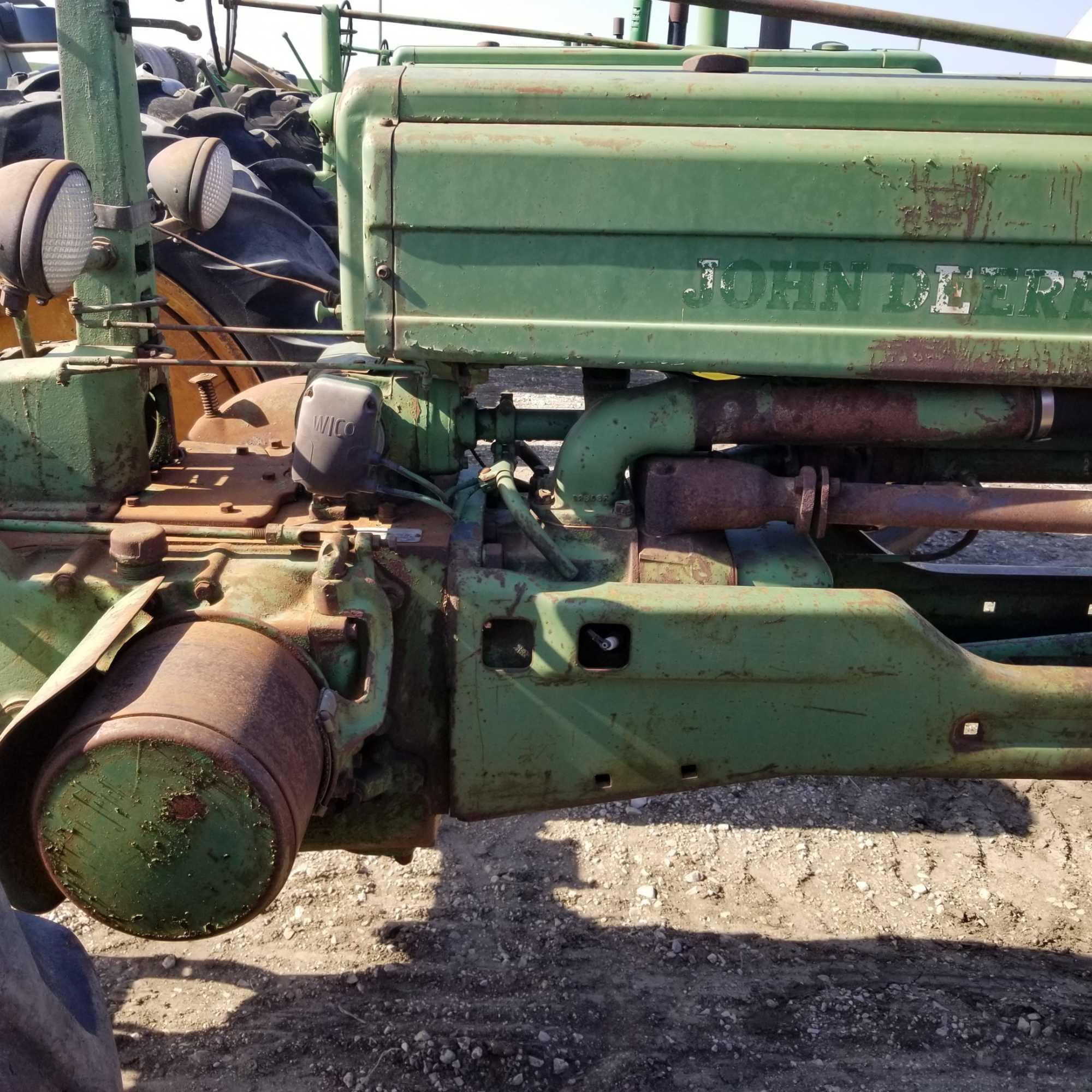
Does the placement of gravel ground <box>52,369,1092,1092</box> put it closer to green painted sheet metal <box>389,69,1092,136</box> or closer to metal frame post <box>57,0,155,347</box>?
metal frame post <box>57,0,155,347</box>

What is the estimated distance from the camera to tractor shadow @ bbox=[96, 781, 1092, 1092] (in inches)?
89.2

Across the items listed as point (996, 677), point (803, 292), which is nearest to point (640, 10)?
point (803, 292)

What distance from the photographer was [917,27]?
229cm

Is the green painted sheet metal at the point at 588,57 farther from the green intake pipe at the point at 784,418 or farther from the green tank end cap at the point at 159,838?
the green tank end cap at the point at 159,838

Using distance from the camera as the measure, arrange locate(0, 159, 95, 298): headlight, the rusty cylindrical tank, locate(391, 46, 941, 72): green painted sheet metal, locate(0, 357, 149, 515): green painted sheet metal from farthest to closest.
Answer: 1. locate(391, 46, 941, 72): green painted sheet metal
2. locate(0, 357, 149, 515): green painted sheet metal
3. locate(0, 159, 95, 298): headlight
4. the rusty cylindrical tank

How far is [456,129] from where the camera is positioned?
6.73 ft

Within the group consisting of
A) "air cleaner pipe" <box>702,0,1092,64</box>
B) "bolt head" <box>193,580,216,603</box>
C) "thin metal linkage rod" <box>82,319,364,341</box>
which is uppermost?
"air cleaner pipe" <box>702,0,1092,64</box>

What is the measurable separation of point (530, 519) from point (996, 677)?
2.91 ft

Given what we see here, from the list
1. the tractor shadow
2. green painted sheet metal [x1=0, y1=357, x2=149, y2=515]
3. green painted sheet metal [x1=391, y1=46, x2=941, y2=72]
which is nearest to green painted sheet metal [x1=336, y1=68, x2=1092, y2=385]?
green painted sheet metal [x1=0, y1=357, x2=149, y2=515]

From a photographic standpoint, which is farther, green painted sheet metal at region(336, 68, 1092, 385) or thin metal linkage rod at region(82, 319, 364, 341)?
thin metal linkage rod at region(82, 319, 364, 341)

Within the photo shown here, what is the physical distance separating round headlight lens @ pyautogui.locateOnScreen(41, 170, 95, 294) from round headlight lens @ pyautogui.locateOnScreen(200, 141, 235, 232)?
35cm

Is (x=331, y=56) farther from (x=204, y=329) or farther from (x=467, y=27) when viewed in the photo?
(x=204, y=329)

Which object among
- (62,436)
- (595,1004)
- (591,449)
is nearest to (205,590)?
(62,436)

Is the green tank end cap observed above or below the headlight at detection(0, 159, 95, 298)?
below
